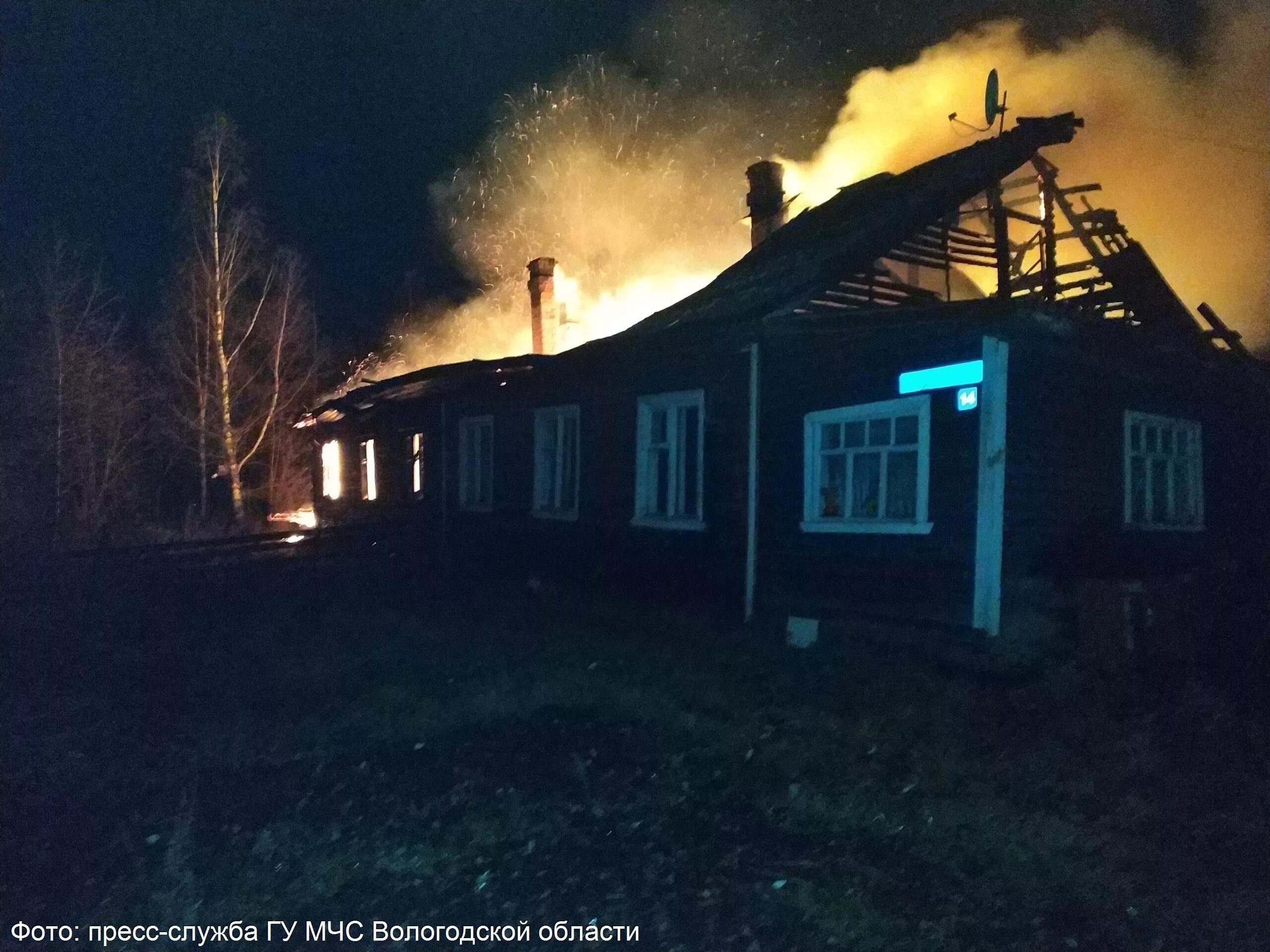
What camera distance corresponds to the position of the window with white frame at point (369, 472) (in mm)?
20766

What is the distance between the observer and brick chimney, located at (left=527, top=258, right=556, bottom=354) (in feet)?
69.1

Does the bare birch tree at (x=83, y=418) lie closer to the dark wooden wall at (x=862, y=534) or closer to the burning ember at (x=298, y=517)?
the burning ember at (x=298, y=517)

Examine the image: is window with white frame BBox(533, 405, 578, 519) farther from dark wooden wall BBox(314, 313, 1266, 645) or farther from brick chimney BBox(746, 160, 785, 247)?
brick chimney BBox(746, 160, 785, 247)

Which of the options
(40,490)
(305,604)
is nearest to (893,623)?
(305,604)

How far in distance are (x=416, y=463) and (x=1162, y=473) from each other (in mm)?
12771

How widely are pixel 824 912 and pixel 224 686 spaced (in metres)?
6.04

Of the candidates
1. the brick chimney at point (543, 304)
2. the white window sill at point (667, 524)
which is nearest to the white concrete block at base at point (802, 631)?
the white window sill at point (667, 524)

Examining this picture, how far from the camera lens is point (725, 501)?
10.7 meters

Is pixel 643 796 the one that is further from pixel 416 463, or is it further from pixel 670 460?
pixel 416 463

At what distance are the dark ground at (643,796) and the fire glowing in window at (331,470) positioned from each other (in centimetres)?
1375

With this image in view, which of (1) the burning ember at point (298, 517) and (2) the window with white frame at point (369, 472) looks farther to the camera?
(1) the burning ember at point (298, 517)

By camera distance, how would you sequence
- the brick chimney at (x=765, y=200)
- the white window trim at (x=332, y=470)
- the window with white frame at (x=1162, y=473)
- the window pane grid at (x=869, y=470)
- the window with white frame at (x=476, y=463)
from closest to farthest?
the window pane grid at (x=869, y=470), the window with white frame at (x=1162, y=473), the window with white frame at (x=476, y=463), the brick chimney at (x=765, y=200), the white window trim at (x=332, y=470)

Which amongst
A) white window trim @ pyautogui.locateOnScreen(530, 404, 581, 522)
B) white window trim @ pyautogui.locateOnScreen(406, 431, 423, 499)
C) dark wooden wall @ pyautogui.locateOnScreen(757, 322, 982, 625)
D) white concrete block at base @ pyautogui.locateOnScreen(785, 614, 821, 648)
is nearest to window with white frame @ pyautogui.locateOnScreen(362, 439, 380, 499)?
white window trim @ pyautogui.locateOnScreen(406, 431, 423, 499)

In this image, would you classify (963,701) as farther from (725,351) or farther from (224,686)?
(224,686)
